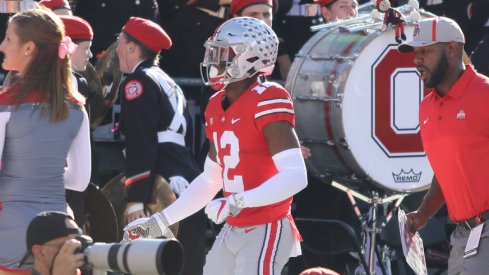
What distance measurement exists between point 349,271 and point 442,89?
2.99m

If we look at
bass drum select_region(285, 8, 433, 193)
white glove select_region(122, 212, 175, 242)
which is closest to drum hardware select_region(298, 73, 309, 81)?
bass drum select_region(285, 8, 433, 193)

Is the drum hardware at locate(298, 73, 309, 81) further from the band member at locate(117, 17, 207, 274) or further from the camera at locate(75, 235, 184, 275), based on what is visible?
the camera at locate(75, 235, 184, 275)

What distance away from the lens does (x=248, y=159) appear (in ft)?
21.8

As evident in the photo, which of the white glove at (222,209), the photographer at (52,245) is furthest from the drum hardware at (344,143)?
the photographer at (52,245)

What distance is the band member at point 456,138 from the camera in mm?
6887

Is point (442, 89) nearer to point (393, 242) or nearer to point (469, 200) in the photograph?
point (469, 200)

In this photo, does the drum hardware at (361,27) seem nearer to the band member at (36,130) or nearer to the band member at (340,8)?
the band member at (340,8)

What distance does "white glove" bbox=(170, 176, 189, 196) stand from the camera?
841 centimetres

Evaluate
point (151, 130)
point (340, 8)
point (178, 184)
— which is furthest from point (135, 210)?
point (340, 8)

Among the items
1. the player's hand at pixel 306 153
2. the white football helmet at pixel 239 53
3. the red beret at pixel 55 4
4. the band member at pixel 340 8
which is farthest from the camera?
the band member at pixel 340 8

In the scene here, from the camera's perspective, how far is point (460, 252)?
708cm

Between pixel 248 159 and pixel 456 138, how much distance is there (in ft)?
3.41

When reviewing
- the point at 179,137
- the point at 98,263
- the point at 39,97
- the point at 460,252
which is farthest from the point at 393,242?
the point at 98,263

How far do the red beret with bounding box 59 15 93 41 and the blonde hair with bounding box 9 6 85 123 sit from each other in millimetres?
1991
